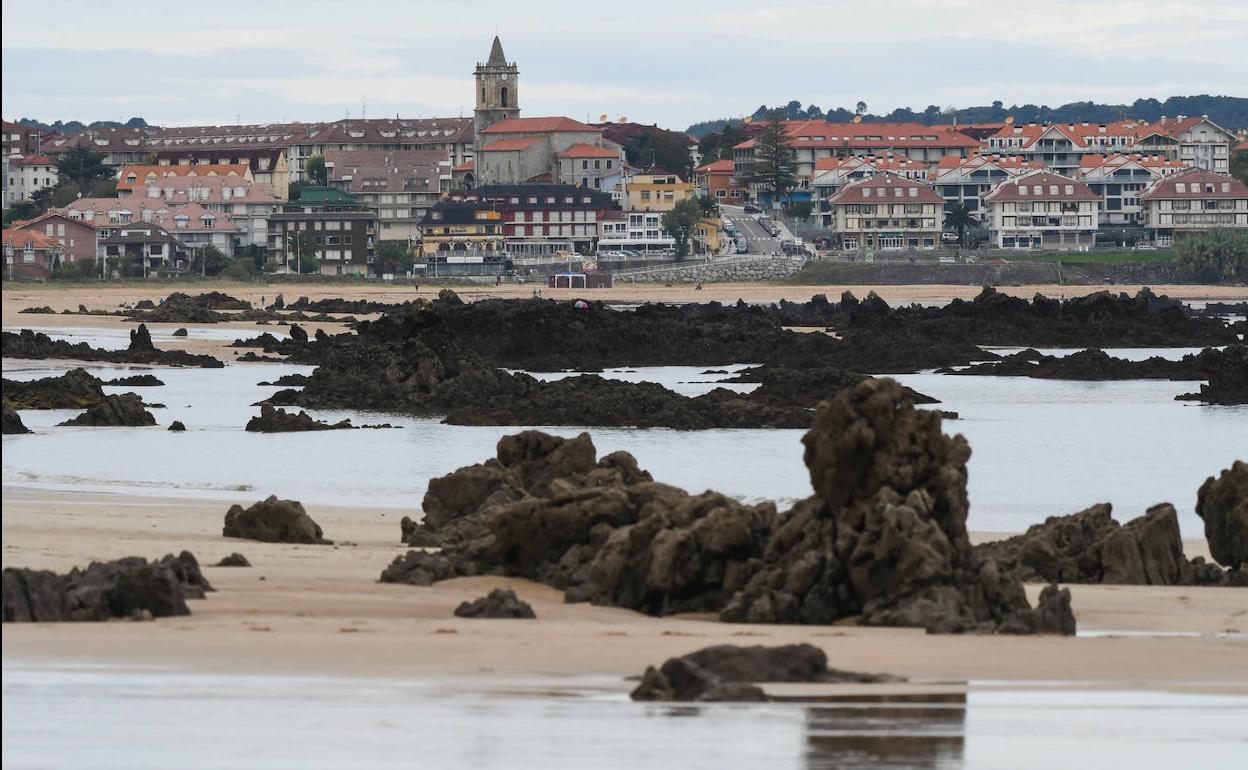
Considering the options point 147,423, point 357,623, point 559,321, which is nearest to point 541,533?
point 357,623

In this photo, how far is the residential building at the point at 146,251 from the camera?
116m

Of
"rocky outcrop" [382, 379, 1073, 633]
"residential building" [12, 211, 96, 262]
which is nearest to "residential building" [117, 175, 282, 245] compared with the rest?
"residential building" [12, 211, 96, 262]

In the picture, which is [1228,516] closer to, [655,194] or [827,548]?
[827,548]

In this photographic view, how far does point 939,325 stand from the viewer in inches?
2135

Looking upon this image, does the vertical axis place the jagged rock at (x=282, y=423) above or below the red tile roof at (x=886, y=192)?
below

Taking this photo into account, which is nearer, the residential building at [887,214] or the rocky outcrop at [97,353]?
the rocky outcrop at [97,353]

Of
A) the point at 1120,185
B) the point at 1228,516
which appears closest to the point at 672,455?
the point at 1228,516

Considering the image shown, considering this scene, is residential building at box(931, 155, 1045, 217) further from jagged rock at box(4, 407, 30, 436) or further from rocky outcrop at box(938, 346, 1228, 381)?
jagged rock at box(4, 407, 30, 436)

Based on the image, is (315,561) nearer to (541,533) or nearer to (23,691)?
(541,533)

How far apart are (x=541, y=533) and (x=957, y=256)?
363ft

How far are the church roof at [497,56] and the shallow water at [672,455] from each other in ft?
436

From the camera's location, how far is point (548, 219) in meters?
133

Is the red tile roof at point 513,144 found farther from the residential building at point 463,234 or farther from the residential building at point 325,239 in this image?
the residential building at point 325,239

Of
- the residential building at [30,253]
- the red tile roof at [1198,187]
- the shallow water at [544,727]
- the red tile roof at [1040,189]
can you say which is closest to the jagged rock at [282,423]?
the shallow water at [544,727]
